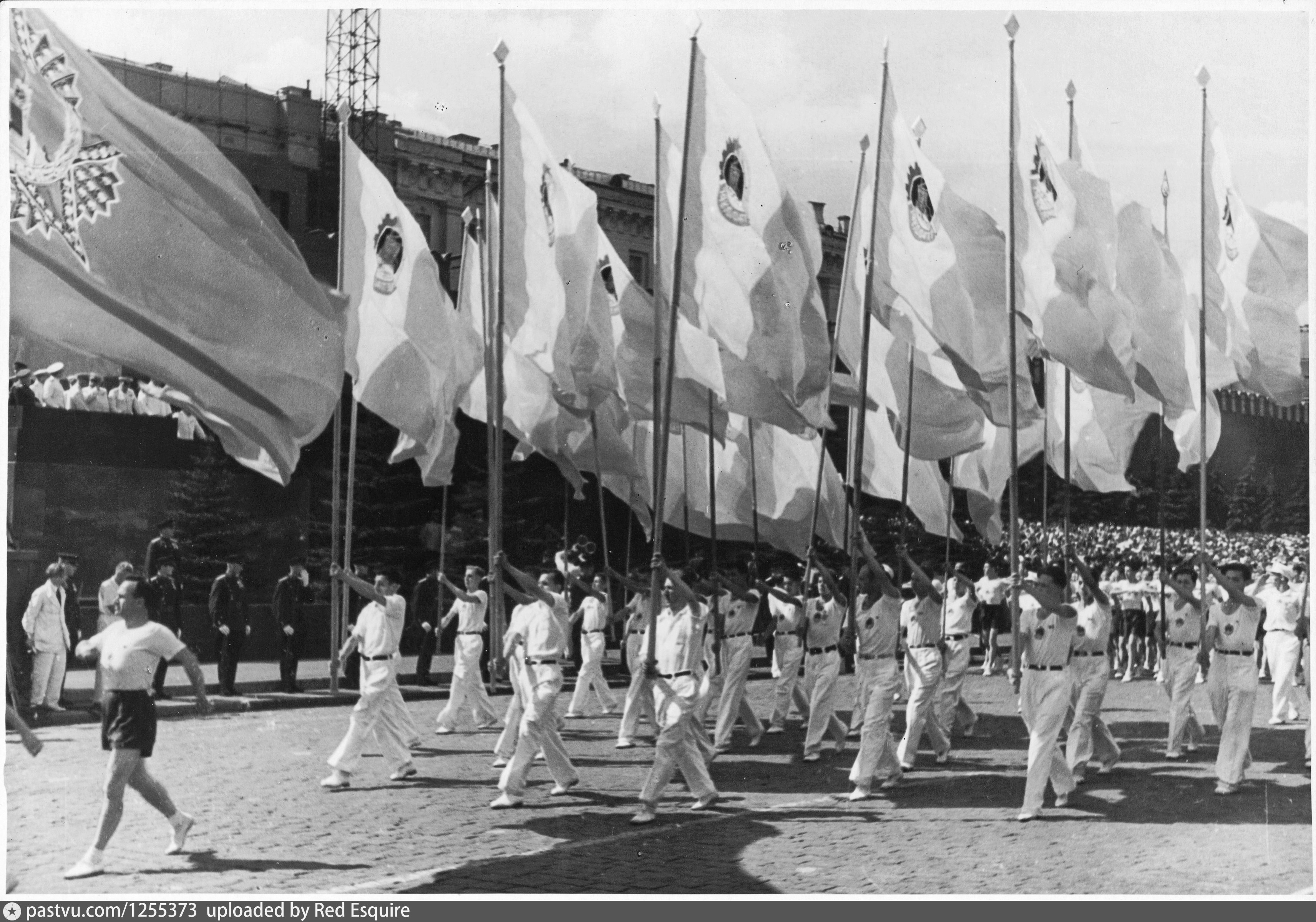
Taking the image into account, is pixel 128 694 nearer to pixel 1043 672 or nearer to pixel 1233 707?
pixel 1043 672

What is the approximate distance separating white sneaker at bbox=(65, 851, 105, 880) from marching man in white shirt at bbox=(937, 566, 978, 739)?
335 inches

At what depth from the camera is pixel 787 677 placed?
17.1 m

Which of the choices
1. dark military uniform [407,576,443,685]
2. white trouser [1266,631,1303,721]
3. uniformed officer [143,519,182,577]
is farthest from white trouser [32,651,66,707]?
white trouser [1266,631,1303,721]

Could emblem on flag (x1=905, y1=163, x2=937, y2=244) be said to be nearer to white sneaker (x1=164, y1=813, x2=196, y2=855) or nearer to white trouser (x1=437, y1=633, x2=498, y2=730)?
white trouser (x1=437, y1=633, x2=498, y2=730)

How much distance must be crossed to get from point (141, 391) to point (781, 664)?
8.94m

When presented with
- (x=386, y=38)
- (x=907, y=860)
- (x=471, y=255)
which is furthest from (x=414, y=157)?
(x=907, y=860)

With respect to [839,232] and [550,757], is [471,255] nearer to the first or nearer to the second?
[839,232]

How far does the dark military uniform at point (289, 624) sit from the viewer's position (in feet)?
65.1

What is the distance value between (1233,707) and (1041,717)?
2.22 metres

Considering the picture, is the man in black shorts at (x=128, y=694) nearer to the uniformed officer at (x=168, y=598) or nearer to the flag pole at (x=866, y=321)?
the flag pole at (x=866, y=321)

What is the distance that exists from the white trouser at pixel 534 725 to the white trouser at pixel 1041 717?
11.9 ft

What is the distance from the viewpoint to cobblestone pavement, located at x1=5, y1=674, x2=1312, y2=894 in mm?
10352

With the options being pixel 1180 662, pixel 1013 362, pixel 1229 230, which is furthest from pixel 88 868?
pixel 1229 230

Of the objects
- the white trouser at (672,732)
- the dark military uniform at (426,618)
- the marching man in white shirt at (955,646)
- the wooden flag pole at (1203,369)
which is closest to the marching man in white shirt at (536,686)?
the white trouser at (672,732)
